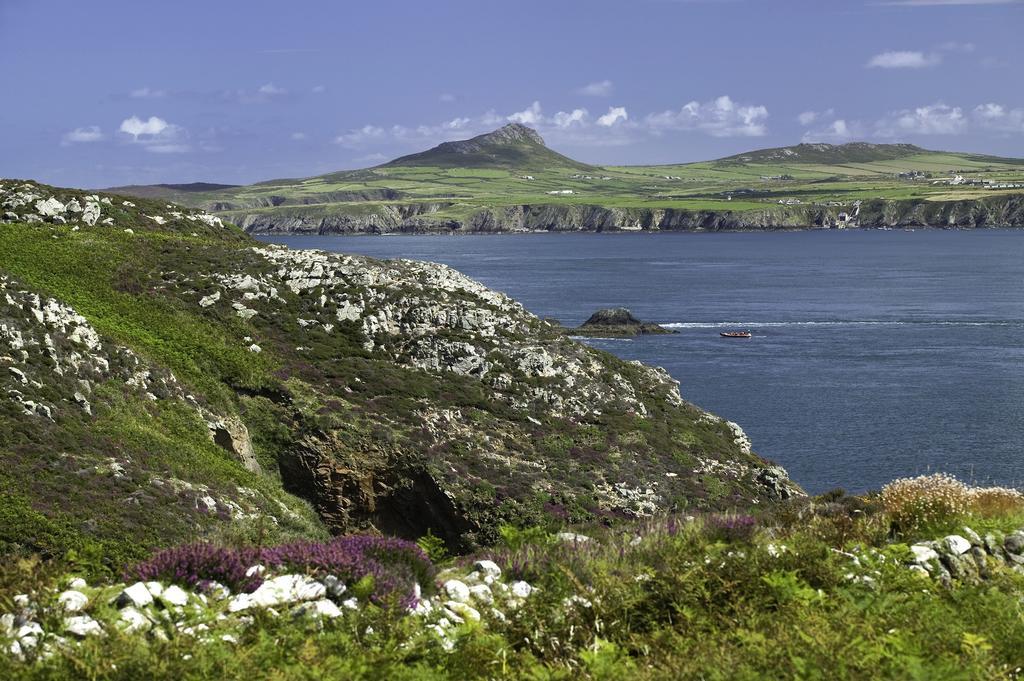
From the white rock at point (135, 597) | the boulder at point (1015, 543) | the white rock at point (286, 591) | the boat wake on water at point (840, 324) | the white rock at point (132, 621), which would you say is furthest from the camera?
the boat wake on water at point (840, 324)

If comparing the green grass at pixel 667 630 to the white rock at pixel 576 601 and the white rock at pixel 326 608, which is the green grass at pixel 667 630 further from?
the white rock at pixel 326 608

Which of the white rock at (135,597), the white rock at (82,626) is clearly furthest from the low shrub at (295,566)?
the white rock at (82,626)

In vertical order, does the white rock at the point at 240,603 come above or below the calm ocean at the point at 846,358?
above

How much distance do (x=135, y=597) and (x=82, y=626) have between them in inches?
35.8

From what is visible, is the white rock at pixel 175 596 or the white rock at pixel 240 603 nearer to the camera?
the white rock at pixel 240 603

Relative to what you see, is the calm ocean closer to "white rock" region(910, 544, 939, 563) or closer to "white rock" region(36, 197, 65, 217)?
"white rock" region(910, 544, 939, 563)

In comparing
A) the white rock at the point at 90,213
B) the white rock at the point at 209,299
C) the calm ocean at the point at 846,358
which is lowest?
the calm ocean at the point at 846,358

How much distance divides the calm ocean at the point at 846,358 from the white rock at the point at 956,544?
42745 mm

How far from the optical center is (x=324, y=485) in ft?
102

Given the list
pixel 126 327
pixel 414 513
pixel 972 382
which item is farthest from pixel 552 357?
pixel 972 382

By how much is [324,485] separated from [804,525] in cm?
1890

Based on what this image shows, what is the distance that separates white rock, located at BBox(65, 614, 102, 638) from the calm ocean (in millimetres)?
50231

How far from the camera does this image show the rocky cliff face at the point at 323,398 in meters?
25.3

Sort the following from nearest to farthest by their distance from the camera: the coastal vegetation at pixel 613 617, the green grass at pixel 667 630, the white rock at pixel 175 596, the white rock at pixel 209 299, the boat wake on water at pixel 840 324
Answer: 1. the green grass at pixel 667 630
2. the coastal vegetation at pixel 613 617
3. the white rock at pixel 175 596
4. the white rock at pixel 209 299
5. the boat wake on water at pixel 840 324
